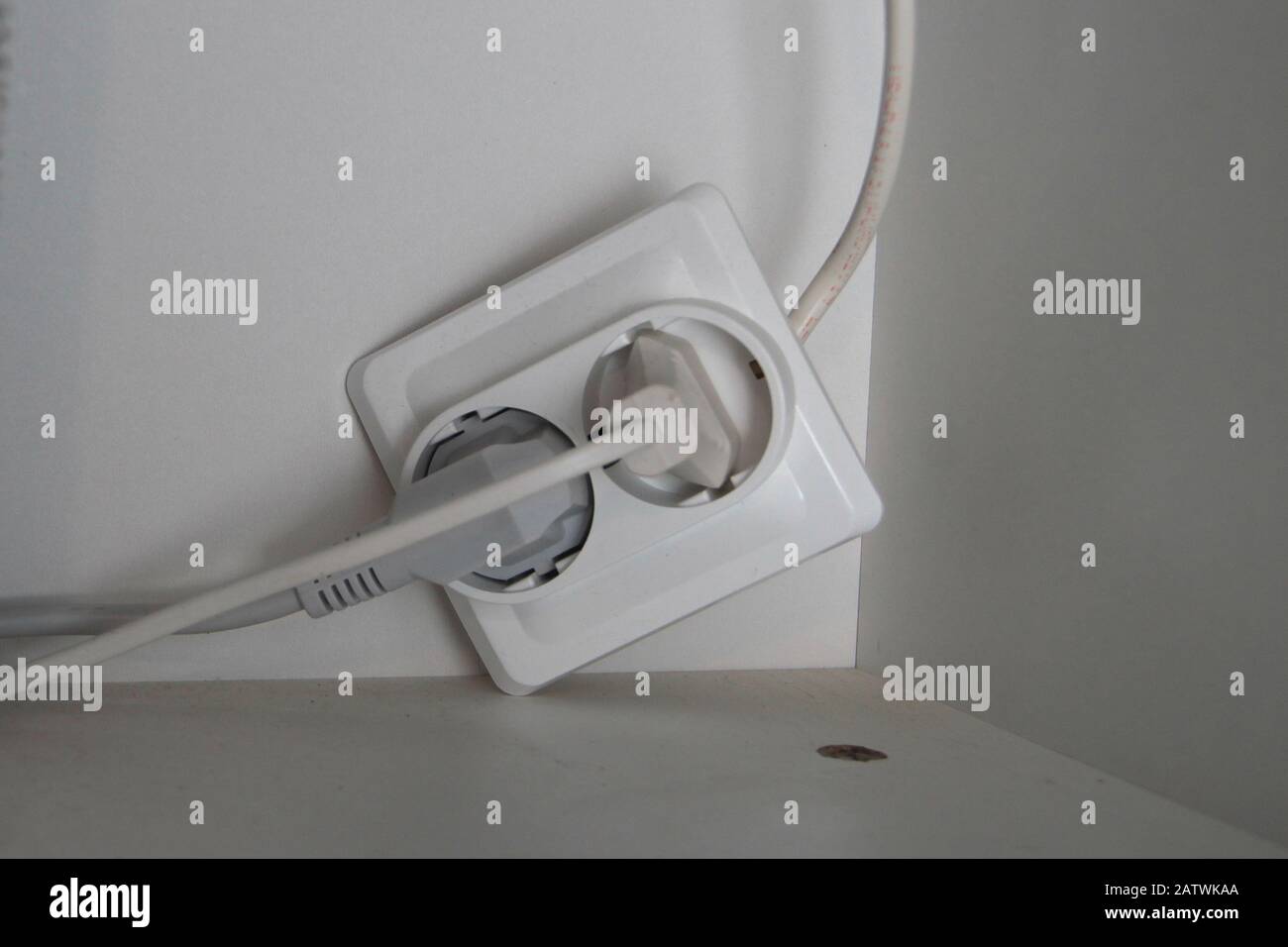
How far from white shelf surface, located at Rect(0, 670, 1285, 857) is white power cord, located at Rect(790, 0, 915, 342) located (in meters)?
0.21

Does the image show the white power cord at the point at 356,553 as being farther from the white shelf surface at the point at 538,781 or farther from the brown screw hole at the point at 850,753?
the brown screw hole at the point at 850,753

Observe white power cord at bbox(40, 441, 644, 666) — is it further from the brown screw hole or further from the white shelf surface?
the brown screw hole

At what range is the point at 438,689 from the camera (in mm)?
583

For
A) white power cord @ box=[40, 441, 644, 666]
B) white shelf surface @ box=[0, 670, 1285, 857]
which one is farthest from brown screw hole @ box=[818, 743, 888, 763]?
white power cord @ box=[40, 441, 644, 666]

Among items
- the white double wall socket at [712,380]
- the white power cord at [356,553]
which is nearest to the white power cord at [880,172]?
the white double wall socket at [712,380]

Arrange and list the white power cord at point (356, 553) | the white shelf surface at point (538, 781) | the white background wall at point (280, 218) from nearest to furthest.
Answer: the white shelf surface at point (538, 781)
the white power cord at point (356, 553)
the white background wall at point (280, 218)

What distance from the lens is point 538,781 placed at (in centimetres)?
43

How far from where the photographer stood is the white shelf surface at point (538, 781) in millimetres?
360

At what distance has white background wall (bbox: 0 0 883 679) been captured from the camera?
565mm

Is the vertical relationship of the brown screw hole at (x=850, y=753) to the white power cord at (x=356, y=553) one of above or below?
below

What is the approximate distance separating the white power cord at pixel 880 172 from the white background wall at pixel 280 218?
0.28 ft
